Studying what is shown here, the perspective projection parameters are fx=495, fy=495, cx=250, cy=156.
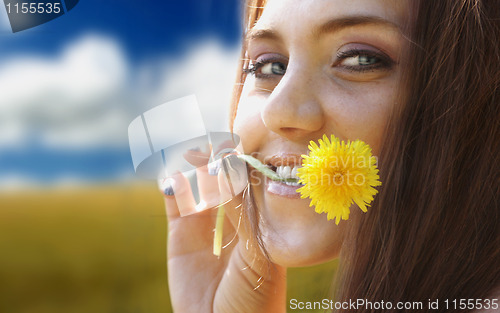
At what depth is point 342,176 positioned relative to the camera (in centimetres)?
67

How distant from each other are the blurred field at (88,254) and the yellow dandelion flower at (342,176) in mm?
374

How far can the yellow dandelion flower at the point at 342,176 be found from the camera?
2.20 feet

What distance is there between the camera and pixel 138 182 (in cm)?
102

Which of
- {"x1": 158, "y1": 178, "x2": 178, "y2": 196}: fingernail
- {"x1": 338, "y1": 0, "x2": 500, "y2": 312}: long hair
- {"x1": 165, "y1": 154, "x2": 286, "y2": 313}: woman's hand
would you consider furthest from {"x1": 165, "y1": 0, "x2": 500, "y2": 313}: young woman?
{"x1": 158, "y1": 178, "x2": 178, "y2": 196}: fingernail

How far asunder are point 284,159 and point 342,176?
0.15 meters

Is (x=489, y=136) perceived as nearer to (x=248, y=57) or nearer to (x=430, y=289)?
(x=430, y=289)

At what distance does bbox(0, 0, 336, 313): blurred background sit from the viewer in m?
1.00

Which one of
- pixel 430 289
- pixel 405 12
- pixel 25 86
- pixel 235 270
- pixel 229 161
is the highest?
pixel 405 12

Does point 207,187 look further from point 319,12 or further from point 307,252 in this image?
point 319,12

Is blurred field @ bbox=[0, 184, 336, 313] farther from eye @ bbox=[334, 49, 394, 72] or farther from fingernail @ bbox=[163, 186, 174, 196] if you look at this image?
eye @ bbox=[334, 49, 394, 72]

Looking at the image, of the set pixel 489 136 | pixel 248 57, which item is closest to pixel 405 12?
pixel 489 136

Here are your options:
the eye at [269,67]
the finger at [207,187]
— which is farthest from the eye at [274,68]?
the finger at [207,187]

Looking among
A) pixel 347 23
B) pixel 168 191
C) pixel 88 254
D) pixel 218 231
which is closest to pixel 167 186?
pixel 168 191

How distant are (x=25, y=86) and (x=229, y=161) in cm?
47
